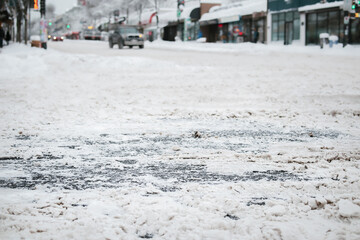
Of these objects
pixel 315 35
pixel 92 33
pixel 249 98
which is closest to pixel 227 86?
pixel 249 98

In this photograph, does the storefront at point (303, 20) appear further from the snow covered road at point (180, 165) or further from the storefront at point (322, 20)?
the snow covered road at point (180, 165)

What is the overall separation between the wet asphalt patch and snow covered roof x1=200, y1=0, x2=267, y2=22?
38896 mm

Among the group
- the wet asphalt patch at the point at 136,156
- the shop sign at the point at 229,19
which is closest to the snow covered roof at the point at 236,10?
the shop sign at the point at 229,19

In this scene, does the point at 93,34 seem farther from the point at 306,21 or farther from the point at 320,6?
the point at 320,6

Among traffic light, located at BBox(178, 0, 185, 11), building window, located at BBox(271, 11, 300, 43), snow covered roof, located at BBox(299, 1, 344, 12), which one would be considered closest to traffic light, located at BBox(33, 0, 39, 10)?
snow covered roof, located at BBox(299, 1, 344, 12)

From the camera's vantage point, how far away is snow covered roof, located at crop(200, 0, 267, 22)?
4259 centimetres

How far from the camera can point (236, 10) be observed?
45.6 meters

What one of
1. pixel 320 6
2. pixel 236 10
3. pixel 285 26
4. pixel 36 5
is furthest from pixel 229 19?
pixel 36 5

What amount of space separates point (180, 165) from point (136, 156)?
0.52m

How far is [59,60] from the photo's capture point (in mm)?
16672

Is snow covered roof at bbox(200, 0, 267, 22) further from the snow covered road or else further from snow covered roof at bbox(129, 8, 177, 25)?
the snow covered road

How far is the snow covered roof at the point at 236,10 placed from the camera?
42.6 metres

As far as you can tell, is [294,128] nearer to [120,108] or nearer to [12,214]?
[120,108]

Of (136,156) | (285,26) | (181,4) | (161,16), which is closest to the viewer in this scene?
(136,156)
